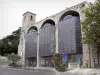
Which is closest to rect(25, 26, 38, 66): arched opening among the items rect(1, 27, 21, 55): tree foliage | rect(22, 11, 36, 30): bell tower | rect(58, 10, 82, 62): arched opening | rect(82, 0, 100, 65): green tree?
rect(22, 11, 36, 30): bell tower

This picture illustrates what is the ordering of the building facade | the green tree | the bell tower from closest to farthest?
the green tree, the building facade, the bell tower

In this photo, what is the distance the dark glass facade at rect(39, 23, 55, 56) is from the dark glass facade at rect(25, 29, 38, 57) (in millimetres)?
3900

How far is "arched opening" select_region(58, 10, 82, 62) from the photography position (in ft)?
134

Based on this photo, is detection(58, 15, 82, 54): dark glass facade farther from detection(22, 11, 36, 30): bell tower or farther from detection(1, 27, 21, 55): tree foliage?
detection(1, 27, 21, 55): tree foliage

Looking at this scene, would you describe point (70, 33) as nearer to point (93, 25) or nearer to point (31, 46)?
point (93, 25)

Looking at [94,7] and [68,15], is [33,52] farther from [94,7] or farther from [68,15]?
[94,7]

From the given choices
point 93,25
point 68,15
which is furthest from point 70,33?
point 93,25

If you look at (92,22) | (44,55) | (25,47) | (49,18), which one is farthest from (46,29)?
(92,22)

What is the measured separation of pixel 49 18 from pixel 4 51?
35323 millimetres

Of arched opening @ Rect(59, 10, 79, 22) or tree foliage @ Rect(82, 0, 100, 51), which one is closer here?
tree foliage @ Rect(82, 0, 100, 51)

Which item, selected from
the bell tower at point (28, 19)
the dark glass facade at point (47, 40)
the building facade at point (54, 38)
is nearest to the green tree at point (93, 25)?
the building facade at point (54, 38)

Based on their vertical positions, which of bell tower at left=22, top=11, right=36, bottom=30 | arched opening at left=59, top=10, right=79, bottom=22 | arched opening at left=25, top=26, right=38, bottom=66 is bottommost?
arched opening at left=25, top=26, right=38, bottom=66

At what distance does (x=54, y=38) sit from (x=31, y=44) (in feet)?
42.2

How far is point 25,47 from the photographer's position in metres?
61.3
